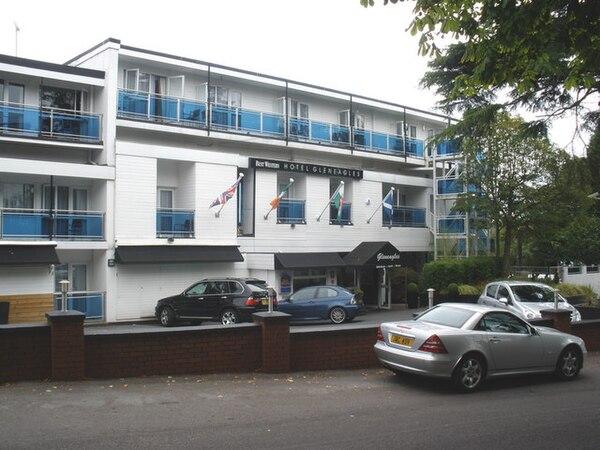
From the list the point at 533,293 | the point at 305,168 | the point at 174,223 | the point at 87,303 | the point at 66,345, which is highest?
the point at 305,168

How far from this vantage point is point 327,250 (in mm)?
29109

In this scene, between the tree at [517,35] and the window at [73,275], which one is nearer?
the tree at [517,35]

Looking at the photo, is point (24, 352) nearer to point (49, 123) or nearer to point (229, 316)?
point (229, 316)

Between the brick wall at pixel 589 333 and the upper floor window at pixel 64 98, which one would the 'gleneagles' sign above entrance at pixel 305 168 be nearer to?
the upper floor window at pixel 64 98

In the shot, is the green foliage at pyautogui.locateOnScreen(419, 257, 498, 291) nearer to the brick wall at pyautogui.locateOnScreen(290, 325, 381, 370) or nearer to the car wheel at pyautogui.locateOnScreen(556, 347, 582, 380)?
the car wheel at pyautogui.locateOnScreen(556, 347, 582, 380)

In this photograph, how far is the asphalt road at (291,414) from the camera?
688 centimetres

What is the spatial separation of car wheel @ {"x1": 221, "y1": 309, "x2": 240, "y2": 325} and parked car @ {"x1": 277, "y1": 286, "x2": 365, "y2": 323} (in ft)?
6.02

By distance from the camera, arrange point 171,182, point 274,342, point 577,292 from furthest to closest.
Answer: point 577,292
point 171,182
point 274,342

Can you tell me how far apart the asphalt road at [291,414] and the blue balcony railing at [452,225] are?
2252 centimetres

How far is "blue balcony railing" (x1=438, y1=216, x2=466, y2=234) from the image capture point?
3284 cm

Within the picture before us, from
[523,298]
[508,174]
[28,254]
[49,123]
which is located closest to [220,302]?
[28,254]

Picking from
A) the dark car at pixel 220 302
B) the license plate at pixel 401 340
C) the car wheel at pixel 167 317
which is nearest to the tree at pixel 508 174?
the dark car at pixel 220 302

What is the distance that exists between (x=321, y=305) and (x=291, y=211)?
295 inches

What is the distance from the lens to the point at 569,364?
1129cm
